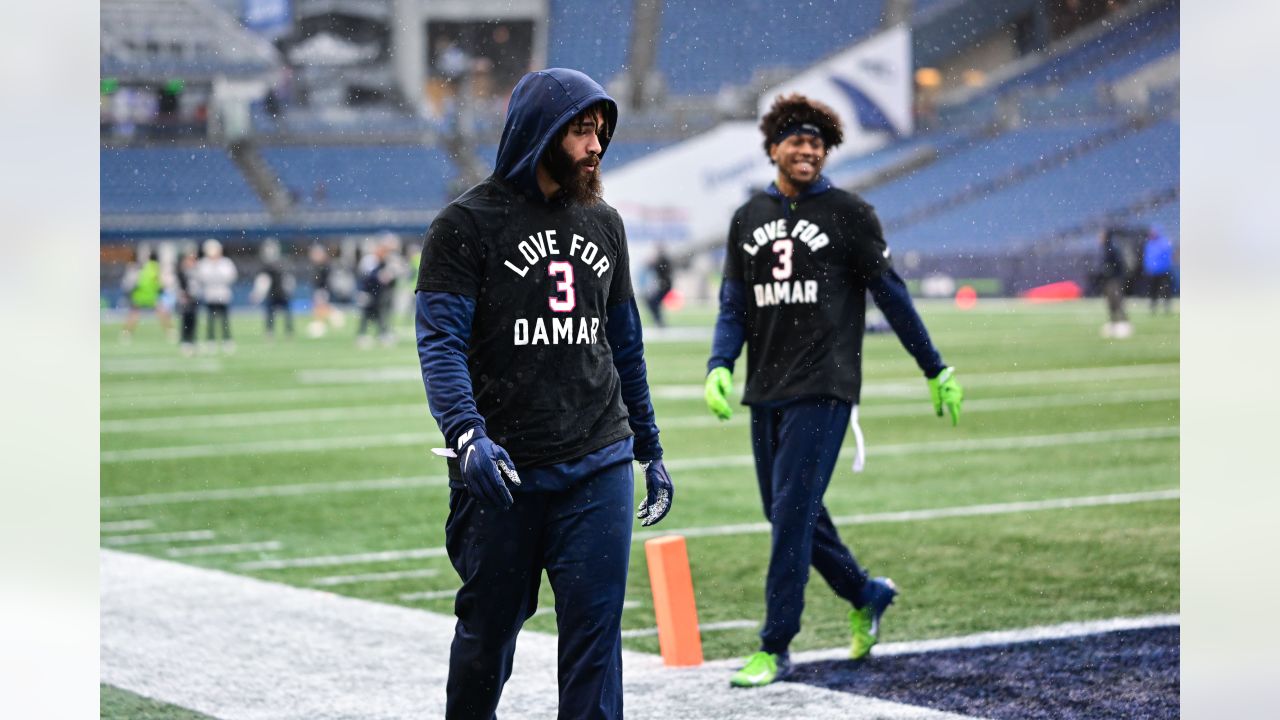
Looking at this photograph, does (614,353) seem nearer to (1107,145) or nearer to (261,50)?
(1107,145)

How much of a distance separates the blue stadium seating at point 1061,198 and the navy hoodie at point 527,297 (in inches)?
1608

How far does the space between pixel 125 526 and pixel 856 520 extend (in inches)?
168

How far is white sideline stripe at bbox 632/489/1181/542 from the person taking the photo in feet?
30.4

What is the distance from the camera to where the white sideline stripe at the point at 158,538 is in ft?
30.8

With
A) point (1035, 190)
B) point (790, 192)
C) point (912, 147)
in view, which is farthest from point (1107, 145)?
point (790, 192)

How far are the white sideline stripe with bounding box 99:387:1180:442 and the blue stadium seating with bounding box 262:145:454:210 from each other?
34.0 meters

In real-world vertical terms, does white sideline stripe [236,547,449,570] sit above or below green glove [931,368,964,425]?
below

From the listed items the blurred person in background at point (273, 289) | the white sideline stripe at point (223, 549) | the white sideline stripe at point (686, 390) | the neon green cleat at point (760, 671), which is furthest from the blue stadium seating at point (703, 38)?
the neon green cleat at point (760, 671)

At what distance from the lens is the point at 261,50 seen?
57.5 meters

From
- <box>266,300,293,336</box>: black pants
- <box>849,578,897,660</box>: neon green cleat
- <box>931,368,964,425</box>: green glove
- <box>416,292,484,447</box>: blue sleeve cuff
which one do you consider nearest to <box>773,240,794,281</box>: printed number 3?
<box>931,368,964,425</box>: green glove

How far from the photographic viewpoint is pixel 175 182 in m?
51.3

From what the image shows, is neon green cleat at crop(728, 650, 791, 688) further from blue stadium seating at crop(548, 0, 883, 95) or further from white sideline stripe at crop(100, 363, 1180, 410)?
blue stadium seating at crop(548, 0, 883, 95)

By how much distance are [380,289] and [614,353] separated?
76.9ft

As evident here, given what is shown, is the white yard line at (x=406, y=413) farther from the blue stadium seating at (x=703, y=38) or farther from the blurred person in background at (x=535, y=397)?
the blue stadium seating at (x=703, y=38)
